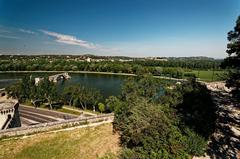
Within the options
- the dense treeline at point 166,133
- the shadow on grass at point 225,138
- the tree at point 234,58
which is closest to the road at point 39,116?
the dense treeline at point 166,133

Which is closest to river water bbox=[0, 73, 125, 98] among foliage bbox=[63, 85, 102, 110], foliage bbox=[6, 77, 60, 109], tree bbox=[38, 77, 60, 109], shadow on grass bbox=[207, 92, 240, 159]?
foliage bbox=[63, 85, 102, 110]

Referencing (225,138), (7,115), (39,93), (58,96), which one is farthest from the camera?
(58,96)

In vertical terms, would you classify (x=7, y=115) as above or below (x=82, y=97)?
above

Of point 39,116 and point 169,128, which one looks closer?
point 169,128

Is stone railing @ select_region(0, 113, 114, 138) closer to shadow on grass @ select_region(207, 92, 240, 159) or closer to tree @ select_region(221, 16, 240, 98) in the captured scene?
shadow on grass @ select_region(207, 92, 240, 159)

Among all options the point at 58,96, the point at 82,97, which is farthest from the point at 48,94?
the point at 82,97

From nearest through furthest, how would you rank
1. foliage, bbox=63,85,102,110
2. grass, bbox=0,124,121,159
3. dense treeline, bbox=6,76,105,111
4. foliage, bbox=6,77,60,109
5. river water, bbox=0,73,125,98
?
grass, bbox=0,124,121,159
foliage, bbox=63,85,102,110
dense treeline, bbox=6,76,105,111
foliage, bbox=6,77,60,109
river water, bbox=0,73,125,98

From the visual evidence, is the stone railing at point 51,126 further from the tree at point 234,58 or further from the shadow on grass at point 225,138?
the tree at point 234,58

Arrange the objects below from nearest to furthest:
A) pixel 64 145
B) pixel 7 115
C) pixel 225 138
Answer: pixel 225 138 < pixel 64 145 < pixel 7 115

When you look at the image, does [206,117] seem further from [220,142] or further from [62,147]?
[62,147]

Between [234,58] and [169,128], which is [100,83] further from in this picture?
[234,58]
